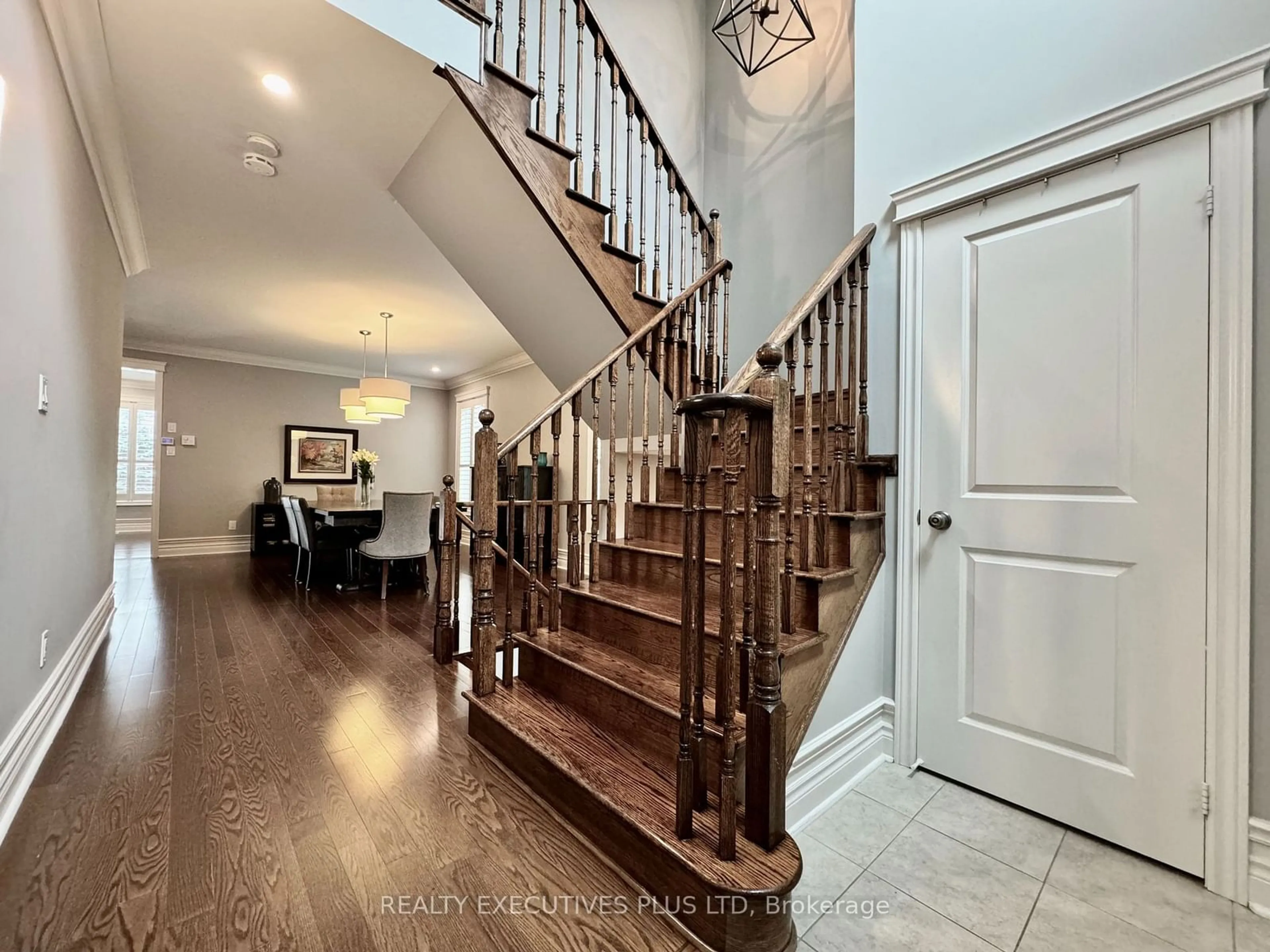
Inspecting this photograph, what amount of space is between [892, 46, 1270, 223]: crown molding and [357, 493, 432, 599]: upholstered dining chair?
3.98 meters

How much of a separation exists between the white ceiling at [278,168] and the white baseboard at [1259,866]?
3.61 metres

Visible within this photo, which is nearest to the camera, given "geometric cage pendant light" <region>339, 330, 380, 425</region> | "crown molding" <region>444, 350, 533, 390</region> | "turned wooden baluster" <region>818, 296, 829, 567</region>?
"turned wooden baluster" <region>818, 296, 829, 567</region>

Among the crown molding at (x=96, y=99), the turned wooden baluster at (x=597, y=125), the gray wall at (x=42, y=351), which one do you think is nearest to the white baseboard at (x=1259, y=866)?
the turned wooden baluster at (x=597, y=125)

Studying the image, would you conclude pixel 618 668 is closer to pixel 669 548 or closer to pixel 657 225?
pixel 669 548

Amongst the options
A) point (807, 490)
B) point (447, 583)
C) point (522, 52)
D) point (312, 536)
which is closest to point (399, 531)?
point (312, 536)

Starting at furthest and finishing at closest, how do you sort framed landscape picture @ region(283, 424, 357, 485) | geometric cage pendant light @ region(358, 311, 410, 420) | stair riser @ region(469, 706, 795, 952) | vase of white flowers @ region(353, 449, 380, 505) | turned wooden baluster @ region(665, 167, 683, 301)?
framed landscape picture @ region(283, 424, 357, 485) < vase of white flowers @ region(353, 449, 380, 505) < geometric cage pendant light @ region(358, 311, 410, 420) < turned wooden baluster @ region(665, 167, 683, 301) < stair riser @ region(469, 706, 795, 952)

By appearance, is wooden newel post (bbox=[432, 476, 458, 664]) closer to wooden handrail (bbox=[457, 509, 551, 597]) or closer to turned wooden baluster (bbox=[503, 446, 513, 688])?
wooden handrail (bbox=[457, 509, 551, 597])

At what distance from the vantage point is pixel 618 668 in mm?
1847

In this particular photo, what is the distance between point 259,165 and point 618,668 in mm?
3173

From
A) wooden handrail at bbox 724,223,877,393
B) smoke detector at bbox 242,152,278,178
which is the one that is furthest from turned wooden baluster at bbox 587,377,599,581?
smoke detector at bbox 242,152,278,178

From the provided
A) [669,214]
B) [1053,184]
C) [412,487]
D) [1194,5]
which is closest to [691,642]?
[1053,184]

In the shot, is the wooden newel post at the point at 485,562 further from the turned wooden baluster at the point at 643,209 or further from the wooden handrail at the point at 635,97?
the wooden handrail at the point at 635,97

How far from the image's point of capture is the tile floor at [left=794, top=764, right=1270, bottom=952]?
1201 mm

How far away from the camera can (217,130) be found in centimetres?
257
